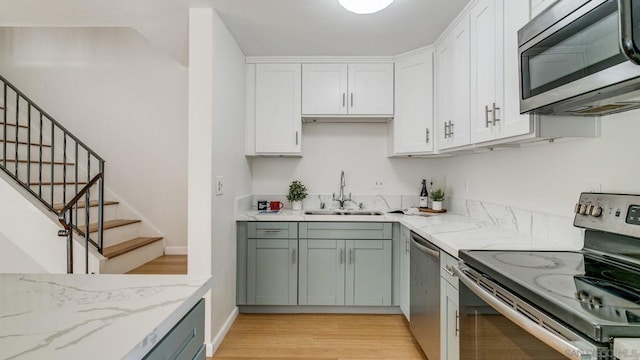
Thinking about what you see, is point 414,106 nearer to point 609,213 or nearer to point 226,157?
point 226,157

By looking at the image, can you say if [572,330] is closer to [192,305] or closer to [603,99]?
[603,99]

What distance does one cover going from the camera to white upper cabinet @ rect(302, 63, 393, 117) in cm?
312

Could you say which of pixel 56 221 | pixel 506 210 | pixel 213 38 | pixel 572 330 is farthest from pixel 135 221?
pixel 572 330

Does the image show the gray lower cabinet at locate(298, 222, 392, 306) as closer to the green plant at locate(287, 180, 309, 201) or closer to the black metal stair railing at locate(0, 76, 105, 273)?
the green plant at locate(287, 180, 309, 201)

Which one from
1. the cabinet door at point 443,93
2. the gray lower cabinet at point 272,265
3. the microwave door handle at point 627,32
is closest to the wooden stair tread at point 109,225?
the gray lower cabinet at point 272,265

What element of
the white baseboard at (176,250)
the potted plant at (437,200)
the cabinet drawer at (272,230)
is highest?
the potted plant at (437,200)

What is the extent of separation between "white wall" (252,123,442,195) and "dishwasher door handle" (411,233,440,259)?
117cm

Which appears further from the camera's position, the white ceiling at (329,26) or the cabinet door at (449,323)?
the white ceiling at (329,26)

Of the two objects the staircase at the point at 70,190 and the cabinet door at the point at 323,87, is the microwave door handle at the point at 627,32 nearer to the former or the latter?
the cabinet door at the point at 323,87

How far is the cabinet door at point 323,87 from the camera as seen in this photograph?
313cm

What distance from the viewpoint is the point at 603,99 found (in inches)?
45.4

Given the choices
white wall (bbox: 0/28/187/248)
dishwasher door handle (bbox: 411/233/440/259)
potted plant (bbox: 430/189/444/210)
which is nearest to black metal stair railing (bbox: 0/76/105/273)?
white wall (bbox: 0/28/187/248)

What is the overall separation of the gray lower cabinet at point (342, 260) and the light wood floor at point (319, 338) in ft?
0.52

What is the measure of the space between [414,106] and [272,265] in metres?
1.88
